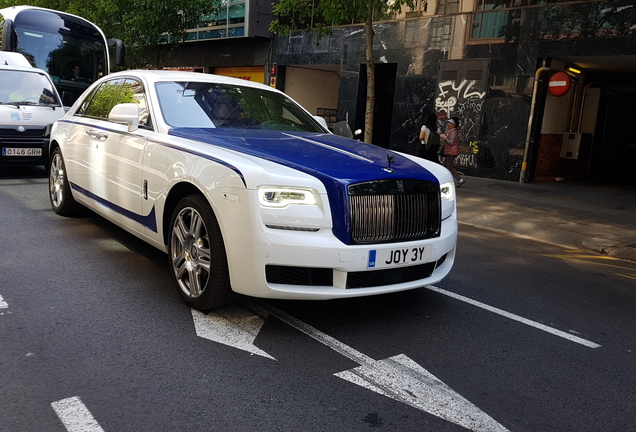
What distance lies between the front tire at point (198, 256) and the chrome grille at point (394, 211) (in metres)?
0.91

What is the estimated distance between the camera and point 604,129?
18172 mm

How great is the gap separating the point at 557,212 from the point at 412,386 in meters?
8.55

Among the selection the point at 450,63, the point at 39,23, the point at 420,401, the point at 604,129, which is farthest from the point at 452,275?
the point at 604,129

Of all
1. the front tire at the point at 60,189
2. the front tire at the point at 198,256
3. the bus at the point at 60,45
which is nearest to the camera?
the front tire at the point at 198,256

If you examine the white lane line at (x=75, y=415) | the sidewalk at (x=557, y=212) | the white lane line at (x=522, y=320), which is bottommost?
the sidewalk at (x=557, y=212)

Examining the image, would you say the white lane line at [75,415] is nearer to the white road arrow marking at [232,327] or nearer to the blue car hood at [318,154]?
the white road arrow marking at [232,327]

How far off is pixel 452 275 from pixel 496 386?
8.04 feet

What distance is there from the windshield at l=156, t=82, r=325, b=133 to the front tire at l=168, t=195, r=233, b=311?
37.2 inches

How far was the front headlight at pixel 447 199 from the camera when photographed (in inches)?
171

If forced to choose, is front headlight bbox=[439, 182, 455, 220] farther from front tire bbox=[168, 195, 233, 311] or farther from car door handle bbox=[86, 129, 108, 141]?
car door handle bbox=[86, 129, 108, 141]

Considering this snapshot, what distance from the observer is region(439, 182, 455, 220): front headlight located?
435 cm

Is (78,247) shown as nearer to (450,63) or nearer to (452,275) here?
(452,275)

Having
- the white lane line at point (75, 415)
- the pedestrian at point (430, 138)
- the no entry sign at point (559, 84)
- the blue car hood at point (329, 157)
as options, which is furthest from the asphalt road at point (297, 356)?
the no entry sign at point (559, 84)

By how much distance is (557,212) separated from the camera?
1077 centimetres
